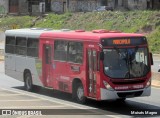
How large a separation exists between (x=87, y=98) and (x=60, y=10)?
75982mm

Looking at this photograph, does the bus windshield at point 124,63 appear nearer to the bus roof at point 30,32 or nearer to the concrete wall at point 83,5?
the bus roof at point 30,32

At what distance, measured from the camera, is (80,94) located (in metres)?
19.0

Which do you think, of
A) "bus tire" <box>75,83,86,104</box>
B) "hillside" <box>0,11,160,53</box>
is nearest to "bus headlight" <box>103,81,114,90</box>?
"bus tire" <box>75,83,86,104</box>

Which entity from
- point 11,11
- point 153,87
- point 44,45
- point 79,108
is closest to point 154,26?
point 153,87

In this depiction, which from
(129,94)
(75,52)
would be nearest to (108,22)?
(75,52)

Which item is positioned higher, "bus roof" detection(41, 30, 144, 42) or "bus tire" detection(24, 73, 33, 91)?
"bus roof" detection(41, 30, 144, 42)

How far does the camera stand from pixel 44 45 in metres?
21.7

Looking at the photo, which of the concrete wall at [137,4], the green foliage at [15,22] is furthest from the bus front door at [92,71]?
the concrete wall at [137,4]

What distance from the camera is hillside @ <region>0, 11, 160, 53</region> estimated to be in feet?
177

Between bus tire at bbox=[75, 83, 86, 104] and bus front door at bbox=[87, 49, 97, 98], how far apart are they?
643 millimetres

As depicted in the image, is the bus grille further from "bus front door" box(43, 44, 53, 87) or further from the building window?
"bus front door" box(43, 44, 53, 87)

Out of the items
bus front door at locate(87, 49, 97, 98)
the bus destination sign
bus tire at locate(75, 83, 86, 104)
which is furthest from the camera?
bus tire at locate(75, 83, 86, 104)

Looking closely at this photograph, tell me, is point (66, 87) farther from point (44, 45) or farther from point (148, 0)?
point (148, 0)

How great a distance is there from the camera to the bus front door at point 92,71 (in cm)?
1794
